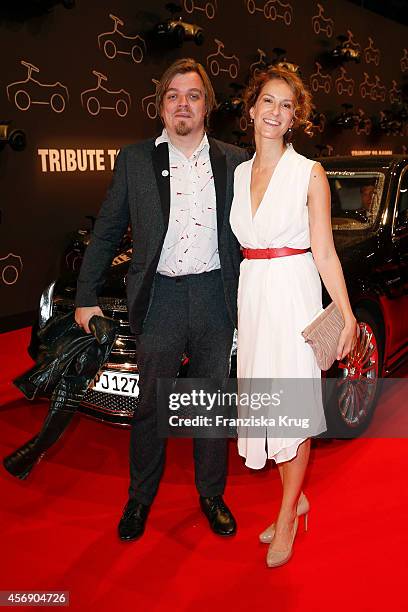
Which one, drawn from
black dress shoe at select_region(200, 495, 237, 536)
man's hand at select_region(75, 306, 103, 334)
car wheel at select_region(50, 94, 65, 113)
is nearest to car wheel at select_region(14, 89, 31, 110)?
car wheel at select_region(50, 94, 65, 113)

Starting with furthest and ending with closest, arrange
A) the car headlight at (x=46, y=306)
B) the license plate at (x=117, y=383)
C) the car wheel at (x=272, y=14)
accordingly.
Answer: the car wheel at (x=272, y=14)
the car headlight at (x=46, y=306)
the license plate at (x=117, y=383)

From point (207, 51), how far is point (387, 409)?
622 centimetres

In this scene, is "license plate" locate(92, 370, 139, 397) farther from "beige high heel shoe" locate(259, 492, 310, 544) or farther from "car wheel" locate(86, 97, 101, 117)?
"car wheel" locate(86, 97, 101, 117)

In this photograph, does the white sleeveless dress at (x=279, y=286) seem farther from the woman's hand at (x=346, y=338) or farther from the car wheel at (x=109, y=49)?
the car wheel at (x=109, y=49)

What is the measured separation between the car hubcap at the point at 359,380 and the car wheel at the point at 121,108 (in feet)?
15.6

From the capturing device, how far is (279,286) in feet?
7.30

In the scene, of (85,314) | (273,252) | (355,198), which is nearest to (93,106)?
(355,198)

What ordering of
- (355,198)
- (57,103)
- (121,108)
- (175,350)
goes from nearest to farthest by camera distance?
(175,350) < (355,198) < (57,103) < (121,108)

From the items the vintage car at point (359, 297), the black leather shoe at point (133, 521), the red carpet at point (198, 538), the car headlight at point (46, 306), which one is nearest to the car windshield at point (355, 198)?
the vintage car at point (359, 297)

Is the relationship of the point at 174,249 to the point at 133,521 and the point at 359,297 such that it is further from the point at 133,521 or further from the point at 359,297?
the point at 359,297

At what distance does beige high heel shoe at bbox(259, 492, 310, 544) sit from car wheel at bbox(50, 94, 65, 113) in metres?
5.06

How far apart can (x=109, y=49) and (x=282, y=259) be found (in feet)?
18.1

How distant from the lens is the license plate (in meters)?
2.99

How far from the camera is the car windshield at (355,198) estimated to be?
379cm
